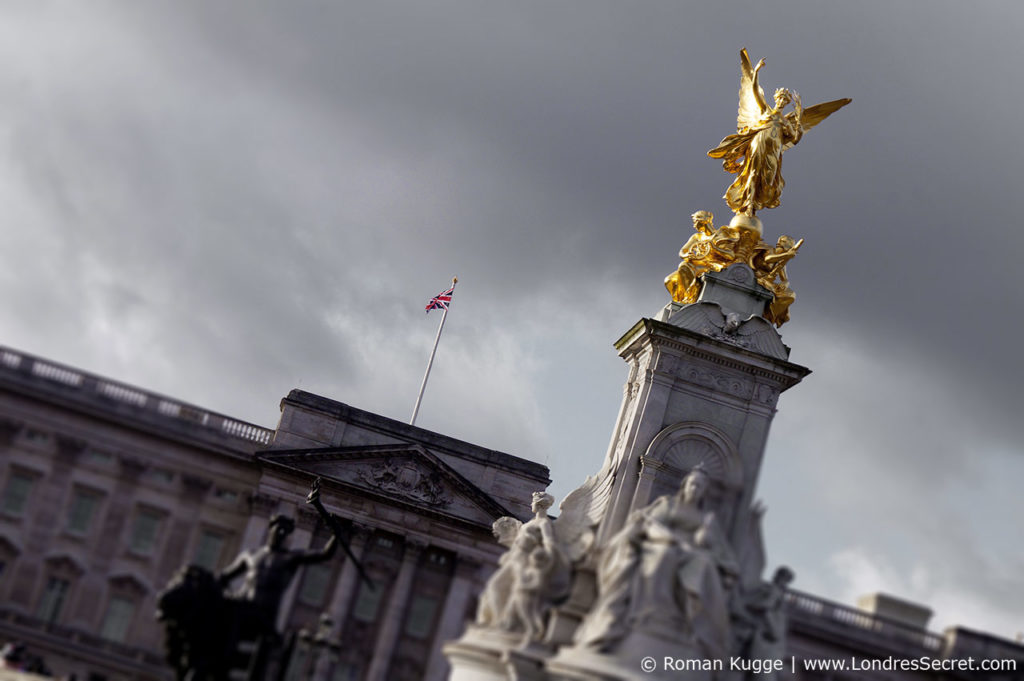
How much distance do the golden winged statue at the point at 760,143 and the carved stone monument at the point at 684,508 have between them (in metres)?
0.04

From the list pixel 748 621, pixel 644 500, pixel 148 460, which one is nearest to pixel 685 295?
pixel 644 500

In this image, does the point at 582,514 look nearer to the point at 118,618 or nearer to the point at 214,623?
the point at 214,623

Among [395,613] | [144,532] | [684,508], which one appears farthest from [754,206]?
[395,613]

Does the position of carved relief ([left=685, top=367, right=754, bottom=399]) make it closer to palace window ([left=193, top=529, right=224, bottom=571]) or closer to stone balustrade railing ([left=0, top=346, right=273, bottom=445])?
palace window ([left=193, top=529, right=224, bottom=571])

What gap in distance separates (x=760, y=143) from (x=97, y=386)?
2997cm

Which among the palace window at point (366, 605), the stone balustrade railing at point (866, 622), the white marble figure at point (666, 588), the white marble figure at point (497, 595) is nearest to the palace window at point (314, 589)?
the palace window at point (366, 605)

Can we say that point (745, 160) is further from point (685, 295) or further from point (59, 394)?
point (59, 394)

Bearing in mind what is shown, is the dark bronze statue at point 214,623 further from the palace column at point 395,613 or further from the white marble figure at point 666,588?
the palace column at point 395,613

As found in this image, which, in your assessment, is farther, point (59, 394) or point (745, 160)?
point (59, 394)

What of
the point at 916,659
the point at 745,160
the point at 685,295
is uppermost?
the point at 745,160

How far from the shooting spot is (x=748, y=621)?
20125mm

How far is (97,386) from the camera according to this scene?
168 ft

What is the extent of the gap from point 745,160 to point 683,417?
19.8ft

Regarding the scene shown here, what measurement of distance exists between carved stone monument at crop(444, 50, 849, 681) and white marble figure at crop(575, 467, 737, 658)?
2cm
